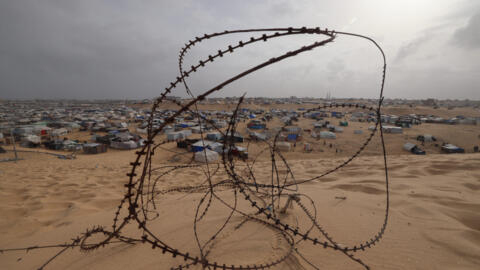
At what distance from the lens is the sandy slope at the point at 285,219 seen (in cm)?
292

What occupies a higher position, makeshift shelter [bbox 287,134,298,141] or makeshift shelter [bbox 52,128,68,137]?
makeshift shelter [bbox 287,134,298,141]

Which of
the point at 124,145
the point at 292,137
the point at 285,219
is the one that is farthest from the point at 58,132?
the point at 285,219

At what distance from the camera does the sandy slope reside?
292cm

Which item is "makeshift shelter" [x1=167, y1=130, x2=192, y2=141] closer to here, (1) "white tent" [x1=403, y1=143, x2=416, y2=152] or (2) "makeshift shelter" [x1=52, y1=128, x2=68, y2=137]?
(2) "makeshift shelter" [x1=52, y1=128, x2=68, y2=137]

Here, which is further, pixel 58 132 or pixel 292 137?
pixel 58 132

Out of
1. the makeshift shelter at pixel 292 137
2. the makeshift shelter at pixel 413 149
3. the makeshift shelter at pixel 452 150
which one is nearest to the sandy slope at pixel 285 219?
the makeshift shelter at pixel 413 149

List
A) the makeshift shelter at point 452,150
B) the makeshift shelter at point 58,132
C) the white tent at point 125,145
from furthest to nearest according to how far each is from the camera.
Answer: the makeshift shelter at point 58,132
the white tent at point 125,145
the makeshift shelter at point 452,150

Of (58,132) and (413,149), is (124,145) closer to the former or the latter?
(58,132)

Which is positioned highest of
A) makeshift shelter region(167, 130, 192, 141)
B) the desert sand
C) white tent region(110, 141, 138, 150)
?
the desert sand

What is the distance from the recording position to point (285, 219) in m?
3.96

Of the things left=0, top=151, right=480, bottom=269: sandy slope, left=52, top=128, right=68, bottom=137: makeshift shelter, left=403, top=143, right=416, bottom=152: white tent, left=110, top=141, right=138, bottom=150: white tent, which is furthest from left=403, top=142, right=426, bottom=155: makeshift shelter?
left=52, top=128, right=68, bottom=137: makeshift shelter

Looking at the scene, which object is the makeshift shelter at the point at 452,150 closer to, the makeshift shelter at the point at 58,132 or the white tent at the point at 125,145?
the white tent at the point at 125,145

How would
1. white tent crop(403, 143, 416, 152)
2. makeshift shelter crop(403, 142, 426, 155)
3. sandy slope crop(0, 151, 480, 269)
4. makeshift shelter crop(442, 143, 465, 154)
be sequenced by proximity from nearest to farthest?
1. sandy slope crop(0, 151, 480, 269)
2. makeshift shelter crop(442, 143, 465, 154)
3. makeshift shelter crop(403, 142, 426, 155)
4. white tent crop(403, 143, 416, 152)

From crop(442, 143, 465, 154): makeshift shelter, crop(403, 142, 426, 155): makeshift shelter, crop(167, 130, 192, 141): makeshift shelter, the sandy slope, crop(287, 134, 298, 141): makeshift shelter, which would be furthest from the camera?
crop(287, 134, 298, 141): makeshift shelter
